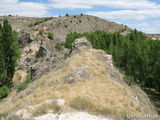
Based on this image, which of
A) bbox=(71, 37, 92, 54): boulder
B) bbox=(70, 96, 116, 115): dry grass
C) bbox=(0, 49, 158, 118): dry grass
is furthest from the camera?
bbox=(71, 37, 92, 54): boulder

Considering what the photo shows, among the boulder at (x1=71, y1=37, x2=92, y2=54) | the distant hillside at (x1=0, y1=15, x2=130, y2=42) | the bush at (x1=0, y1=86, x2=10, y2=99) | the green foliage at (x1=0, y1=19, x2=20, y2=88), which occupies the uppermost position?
the distant hillside at (x1=0, y1=15, x2=130, y2=42)

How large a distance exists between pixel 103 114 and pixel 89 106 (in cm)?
115

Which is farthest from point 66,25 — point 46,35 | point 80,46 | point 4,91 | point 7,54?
point 80,46

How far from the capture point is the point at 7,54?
41531 mm

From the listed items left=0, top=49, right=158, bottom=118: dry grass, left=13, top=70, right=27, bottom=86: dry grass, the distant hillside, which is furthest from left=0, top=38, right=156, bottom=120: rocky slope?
the distant hillside

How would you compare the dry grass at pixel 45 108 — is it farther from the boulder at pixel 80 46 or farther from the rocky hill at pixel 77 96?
the boulder at pixel 80 46

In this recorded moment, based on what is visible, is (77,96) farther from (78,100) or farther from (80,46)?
Answer: (80,46)

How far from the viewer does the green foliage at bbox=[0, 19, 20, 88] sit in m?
40.8

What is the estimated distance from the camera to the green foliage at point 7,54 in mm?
40844

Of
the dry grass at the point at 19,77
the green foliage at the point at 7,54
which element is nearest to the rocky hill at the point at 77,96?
the green foliage at the point at 7,54

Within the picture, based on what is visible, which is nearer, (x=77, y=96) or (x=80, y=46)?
(x=77, y=96)

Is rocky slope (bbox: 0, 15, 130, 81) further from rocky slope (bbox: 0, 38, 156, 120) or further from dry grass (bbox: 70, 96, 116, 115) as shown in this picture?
dry grass (bbox: 70, 96, 116, 115)

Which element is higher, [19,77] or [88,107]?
[88,107]

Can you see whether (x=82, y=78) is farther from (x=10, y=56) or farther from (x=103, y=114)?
(x=10, y=56)
